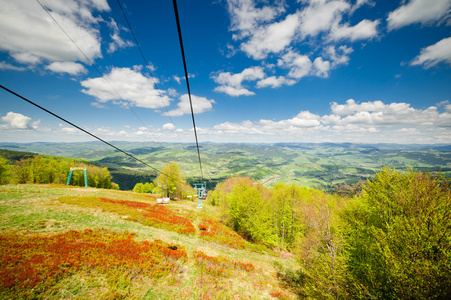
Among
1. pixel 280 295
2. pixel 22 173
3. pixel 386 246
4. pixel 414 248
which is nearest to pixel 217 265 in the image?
pixel 280 295

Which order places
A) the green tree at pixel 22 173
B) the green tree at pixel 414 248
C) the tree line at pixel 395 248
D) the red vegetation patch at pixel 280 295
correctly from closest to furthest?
1. the green tree at pixel 414 248
2. the tree line at pixel 395 248
3. the red vegetation patch at pixel 280 295
4. the green tree at pixel 22 173

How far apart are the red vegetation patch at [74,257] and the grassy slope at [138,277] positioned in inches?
25.1

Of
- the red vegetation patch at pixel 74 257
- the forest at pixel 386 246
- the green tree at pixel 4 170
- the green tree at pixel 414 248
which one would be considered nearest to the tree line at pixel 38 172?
the green tree at pixel 4 170

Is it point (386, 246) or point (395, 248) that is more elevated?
point (386, 246)

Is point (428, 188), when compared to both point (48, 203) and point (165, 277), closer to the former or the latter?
point (165, 277)

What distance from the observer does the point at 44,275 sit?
31.2 feet

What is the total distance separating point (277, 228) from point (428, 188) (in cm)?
2724

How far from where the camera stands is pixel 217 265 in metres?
17.5

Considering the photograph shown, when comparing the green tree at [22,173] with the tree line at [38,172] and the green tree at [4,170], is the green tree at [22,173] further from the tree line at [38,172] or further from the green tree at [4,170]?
the green tree at [4,170]

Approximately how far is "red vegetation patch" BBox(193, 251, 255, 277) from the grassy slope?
0.36 meters

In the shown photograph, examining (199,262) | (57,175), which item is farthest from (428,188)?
(57,175)

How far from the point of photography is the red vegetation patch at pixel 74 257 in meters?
9.18

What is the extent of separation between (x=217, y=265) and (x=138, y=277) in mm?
8569

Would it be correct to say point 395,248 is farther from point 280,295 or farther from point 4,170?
point 4,170
